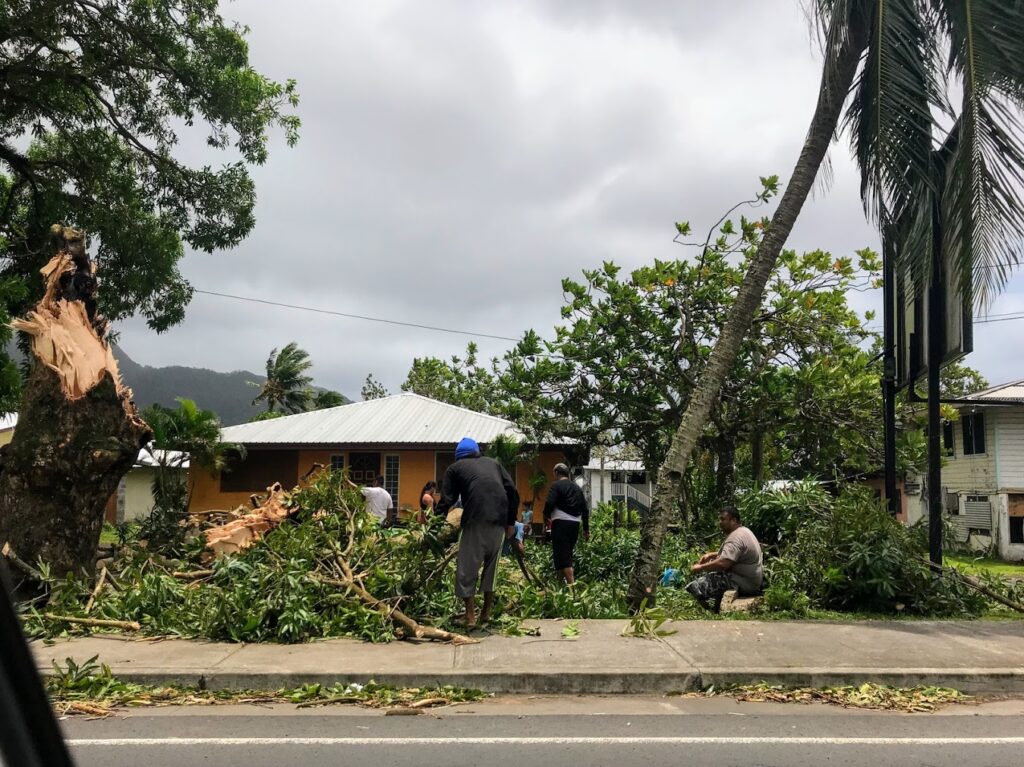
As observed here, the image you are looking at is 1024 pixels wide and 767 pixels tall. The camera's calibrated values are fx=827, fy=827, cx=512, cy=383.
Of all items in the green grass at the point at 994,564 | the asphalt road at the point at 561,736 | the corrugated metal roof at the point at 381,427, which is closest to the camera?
the asphalt road at the point at 561,736

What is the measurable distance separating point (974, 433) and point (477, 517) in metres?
21.5

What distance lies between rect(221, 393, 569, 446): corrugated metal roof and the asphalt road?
14.1 m

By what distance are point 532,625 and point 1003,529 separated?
19.1 m

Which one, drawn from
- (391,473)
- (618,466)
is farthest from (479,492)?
(618,466)

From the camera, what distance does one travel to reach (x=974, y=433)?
24250mm

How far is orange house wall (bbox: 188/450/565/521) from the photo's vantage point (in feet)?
71.4

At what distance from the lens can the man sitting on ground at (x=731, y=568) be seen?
9.31m

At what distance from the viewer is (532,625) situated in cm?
835

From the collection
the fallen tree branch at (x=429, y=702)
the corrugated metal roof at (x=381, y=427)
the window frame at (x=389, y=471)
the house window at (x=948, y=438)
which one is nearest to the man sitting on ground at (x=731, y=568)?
the fallen tree branch at (x=429, y=702)

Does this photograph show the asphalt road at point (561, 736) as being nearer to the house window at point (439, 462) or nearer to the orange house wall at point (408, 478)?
the orange house wall at point (408, 478)

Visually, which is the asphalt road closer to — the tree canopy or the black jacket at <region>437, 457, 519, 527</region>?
the black jacket at <region>437, 457, 519, 527</region>

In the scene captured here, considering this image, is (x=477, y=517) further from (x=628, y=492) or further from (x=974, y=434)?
(x=628, y=492)

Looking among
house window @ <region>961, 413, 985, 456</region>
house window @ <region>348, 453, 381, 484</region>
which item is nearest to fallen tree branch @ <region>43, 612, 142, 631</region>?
house window @ <region>348, 453, 381, 484</region>

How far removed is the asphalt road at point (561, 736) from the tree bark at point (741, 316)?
332 cm
